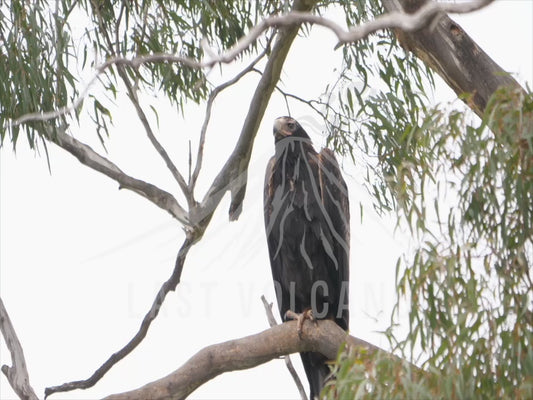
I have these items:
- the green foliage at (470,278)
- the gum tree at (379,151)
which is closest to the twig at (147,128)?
the gum tree at (379,151)

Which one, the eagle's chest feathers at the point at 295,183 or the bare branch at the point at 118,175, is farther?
the bare branch at the point at 118,175

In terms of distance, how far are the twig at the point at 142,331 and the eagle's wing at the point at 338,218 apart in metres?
0.75

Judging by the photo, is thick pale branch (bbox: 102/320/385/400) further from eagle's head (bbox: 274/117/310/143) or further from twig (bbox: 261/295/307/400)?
eagle's head (bbox: 274/117/310/143)

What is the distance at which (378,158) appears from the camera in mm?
5000

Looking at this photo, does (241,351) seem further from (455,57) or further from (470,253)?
(455,57)

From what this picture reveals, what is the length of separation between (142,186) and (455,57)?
204cm

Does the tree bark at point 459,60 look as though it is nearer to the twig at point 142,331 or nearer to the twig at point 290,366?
the twig at point 290,366

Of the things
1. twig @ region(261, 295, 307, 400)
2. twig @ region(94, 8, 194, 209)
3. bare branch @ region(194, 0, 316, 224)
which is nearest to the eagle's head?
bare branch @ region(194, 0, 316, 224)

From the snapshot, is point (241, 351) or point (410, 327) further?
point (241, 351)

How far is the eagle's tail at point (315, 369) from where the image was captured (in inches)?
154

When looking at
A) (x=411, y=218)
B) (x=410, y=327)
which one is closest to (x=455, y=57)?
(x=411, y=218)

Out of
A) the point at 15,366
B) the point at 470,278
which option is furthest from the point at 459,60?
the point at 15,366

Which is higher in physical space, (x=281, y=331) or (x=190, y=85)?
(x=190, y=85)

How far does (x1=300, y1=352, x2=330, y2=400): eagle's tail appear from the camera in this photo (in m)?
3.92
